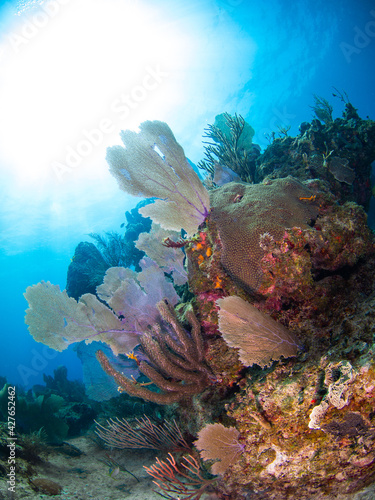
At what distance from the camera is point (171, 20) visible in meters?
17.2

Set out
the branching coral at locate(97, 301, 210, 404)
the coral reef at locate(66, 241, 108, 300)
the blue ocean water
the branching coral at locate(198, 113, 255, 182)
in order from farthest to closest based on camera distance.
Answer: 1. the blue ocean water
2. the coral reef at locate(66, 241, 108, 300)
3. the branching coral at locate(198, 113, 255, 182)
4. the branching coral at locate(97, 301, 210, 404)

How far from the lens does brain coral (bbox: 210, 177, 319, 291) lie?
8.64ft

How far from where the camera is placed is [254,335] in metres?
2.29

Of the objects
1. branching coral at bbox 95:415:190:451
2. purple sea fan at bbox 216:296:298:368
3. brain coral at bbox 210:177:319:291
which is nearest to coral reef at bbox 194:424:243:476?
purple sea fan at bbox 216:296:298:368

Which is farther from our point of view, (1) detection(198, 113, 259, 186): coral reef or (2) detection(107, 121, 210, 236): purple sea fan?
(1) detection(198, 113, 259, 186): coral reef

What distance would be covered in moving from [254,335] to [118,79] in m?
23.3

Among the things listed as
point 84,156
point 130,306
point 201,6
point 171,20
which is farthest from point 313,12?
point 130,306

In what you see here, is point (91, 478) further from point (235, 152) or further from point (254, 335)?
point (235, 152)

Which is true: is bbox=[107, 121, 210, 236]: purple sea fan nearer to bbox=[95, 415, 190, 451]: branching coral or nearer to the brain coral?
the brain coral

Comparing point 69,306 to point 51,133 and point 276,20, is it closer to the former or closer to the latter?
Result: point 51,133

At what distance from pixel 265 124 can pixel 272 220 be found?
39.4 meters

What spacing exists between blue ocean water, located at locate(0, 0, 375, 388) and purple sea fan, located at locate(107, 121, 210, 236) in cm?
935

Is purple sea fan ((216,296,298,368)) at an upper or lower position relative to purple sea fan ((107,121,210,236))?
lower

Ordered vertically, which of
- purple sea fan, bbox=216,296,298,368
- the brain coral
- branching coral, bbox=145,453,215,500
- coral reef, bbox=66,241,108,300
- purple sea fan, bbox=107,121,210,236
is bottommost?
branching coral, bbox=145,453,215,500
